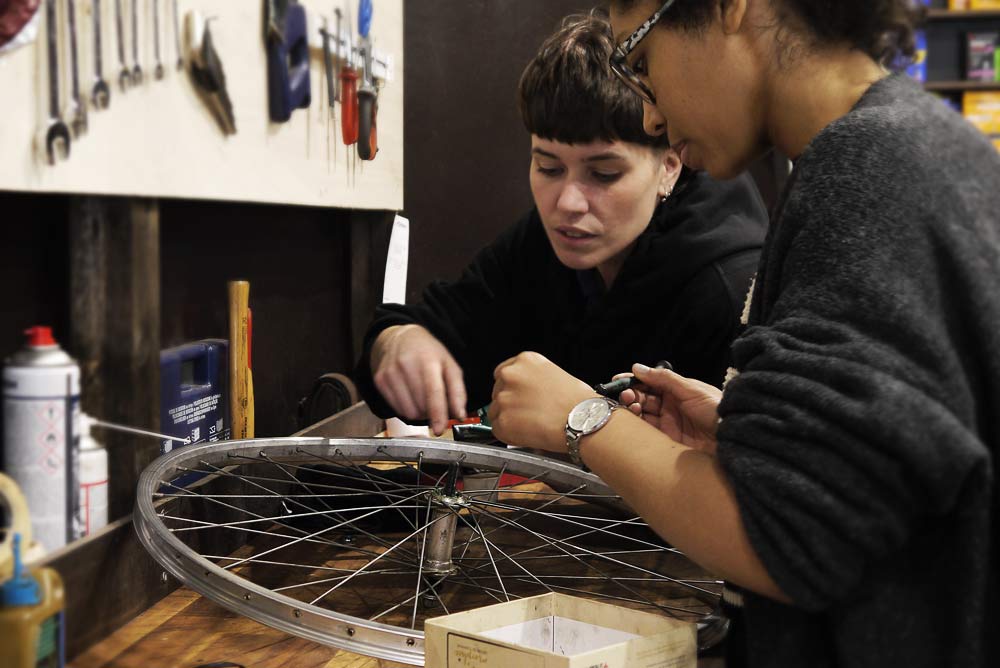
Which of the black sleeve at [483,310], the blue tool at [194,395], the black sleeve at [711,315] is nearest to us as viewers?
the blue tool at [194,395]

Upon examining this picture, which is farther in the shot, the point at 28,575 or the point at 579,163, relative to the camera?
the point at 579,163

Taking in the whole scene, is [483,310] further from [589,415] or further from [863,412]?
[863,412]

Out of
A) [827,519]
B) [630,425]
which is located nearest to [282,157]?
[630,425]

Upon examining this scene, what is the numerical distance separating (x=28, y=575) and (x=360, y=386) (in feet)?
2.90

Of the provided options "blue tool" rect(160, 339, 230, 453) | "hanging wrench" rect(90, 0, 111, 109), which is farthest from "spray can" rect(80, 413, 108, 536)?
"hanging wrench" rect(90, 0, 111, 109)

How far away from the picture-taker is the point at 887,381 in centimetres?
69

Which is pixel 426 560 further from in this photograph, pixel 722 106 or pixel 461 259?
pixel 461 259

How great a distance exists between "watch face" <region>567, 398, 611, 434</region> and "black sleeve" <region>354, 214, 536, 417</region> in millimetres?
860

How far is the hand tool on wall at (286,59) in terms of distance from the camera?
4.44 ft

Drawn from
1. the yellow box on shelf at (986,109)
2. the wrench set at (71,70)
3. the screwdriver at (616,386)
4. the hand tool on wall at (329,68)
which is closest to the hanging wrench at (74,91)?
the wrench set at (71,70)

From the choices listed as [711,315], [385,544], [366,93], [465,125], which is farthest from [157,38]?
[465,125]

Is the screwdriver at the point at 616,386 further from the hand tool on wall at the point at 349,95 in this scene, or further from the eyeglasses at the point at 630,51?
the hand tool on wall at the point at 349,95

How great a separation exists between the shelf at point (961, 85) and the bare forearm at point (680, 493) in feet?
16.0

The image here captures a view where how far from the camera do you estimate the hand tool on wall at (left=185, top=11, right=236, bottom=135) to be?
3.71 feet
